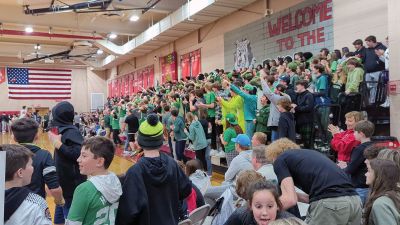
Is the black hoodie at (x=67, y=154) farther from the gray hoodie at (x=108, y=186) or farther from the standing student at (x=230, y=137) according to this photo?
the standing student at (x=230, y=137)

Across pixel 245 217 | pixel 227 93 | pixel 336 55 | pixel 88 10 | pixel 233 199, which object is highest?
pixel 88 10

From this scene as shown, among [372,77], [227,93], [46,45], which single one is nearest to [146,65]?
[46,45]

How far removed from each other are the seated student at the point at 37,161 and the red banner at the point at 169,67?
51.2ft

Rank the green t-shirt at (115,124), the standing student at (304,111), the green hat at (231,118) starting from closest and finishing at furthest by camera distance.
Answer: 1. the standing student at (304,111)
2. the green hat at (231,118)
3. the green t-shirt at (115,124)

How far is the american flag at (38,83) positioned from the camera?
2672 cm

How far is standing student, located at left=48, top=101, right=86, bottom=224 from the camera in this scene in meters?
3.37

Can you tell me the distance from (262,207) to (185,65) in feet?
53.1

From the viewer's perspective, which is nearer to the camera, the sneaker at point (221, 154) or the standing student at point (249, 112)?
the standing student at point (249, 112)

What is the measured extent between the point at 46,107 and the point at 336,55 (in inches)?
946

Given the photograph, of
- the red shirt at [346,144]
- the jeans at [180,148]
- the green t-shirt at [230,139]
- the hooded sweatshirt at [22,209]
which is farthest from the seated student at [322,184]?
the jeans at [180,148]

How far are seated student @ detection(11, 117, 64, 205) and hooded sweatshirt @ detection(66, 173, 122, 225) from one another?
89 cm

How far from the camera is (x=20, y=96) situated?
87.2 ft

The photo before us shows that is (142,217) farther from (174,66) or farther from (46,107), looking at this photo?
(46,107)

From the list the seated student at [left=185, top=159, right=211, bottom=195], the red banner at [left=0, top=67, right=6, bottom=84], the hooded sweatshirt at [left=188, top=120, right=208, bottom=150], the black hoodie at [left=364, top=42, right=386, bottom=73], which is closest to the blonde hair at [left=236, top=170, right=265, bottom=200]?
the seated student at [left=185, top=159, right=211, bottom=195]
